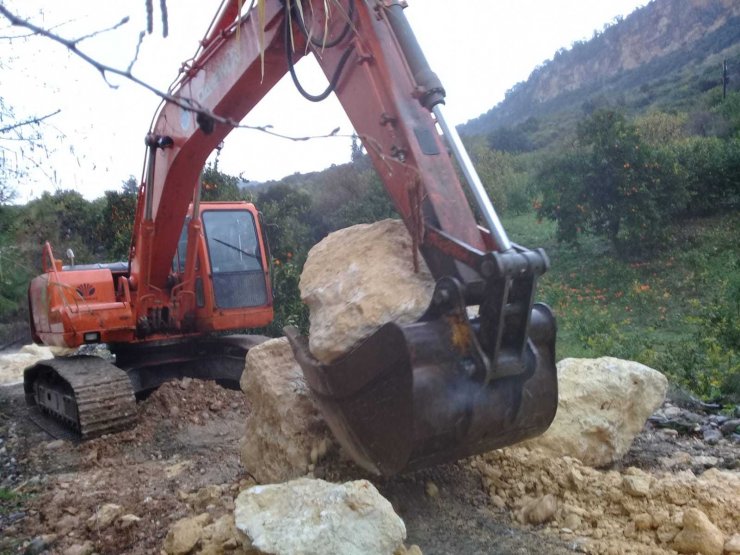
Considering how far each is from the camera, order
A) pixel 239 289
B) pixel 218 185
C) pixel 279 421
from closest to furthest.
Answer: pixel 279 421
pixel 239 289
pixel 218 185

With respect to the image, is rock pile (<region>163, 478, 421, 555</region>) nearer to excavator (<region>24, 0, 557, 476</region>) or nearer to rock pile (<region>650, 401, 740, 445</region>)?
excavator (<region>24, 0, 557, 476</region>)

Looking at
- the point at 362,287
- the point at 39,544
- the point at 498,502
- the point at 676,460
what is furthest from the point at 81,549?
the point at 676,460

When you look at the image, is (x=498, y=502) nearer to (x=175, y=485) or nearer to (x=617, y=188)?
(x=175, y=485)

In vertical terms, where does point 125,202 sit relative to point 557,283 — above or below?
above

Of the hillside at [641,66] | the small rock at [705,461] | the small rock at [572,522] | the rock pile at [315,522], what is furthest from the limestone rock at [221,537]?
the hillside at [641,66]

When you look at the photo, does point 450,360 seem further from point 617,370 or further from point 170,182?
point 170,182

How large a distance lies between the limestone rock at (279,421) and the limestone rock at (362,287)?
0.60 metres

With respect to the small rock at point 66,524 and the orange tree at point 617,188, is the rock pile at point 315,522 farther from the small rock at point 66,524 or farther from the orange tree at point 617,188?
the orange tree at point 617,188

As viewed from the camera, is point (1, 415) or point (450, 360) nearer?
point (450, 360)

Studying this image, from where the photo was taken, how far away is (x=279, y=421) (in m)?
4.05

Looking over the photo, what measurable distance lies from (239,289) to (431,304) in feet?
15.3

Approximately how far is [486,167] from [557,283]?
10.6 metres

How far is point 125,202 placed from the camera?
15.6 meters

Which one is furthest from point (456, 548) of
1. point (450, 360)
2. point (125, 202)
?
point (125, 202)
